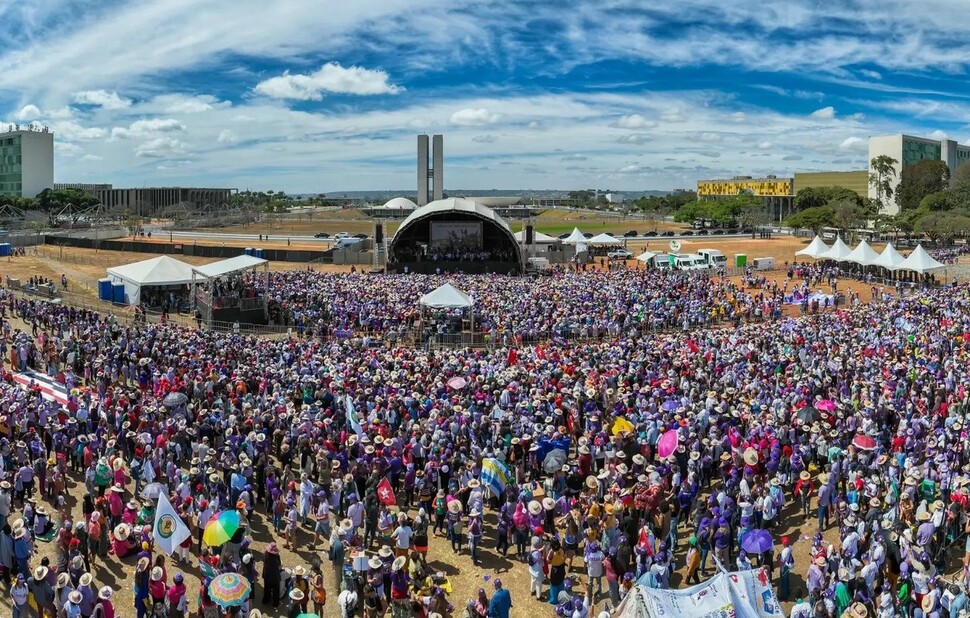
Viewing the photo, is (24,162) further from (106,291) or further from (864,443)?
(864,443)

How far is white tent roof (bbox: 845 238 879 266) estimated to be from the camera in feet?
148

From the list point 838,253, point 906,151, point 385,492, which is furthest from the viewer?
point 906,151

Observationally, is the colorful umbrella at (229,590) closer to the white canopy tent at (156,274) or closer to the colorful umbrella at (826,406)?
the colorful umbrella at (826,406)

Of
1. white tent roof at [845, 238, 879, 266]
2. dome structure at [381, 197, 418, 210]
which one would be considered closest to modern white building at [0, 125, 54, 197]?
dome structure at [381, 197, 418, 210]

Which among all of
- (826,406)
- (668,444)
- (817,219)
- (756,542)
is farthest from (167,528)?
(817,219)

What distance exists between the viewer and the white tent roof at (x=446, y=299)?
3020 centimetres

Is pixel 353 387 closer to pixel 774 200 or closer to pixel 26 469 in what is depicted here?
pixel 26 469

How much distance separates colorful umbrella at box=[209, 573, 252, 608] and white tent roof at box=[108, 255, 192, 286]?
86.0ft

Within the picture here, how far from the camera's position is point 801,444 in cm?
1503

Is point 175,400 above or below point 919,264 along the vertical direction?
below

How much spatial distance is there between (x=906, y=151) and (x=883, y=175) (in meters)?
13.4

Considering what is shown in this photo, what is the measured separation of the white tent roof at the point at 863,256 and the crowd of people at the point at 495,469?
74.7 feet

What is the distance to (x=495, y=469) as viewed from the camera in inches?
542

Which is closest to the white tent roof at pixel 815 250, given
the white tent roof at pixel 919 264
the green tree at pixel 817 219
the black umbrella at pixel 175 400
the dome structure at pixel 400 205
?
the white tent roof at pixel 919 264
